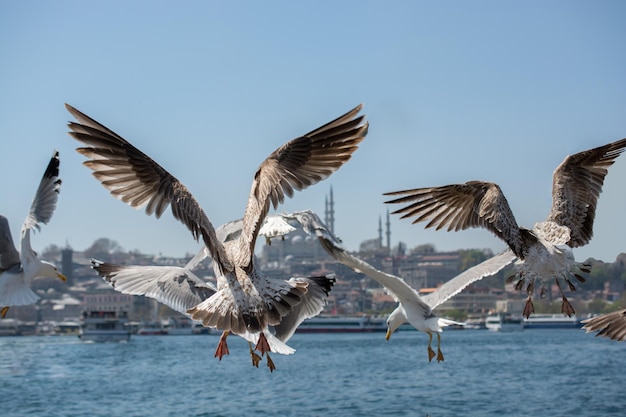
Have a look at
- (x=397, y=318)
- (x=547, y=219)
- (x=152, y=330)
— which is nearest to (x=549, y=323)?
(x=152, y=330)

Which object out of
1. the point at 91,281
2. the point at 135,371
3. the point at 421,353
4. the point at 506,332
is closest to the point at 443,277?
the point at 506,332

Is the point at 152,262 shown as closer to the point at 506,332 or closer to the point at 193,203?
the point at 506,332

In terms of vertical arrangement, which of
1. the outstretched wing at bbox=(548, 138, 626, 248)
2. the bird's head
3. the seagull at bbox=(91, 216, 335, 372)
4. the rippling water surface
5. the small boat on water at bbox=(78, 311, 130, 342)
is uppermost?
the small boat on water at bbox=(78, 311, 130, 342)

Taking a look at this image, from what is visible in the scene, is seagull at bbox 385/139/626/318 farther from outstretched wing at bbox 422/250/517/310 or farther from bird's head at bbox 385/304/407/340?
bird's head at bbox 385/304/407/340

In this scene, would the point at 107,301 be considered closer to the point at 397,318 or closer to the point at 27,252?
the point at 27,252

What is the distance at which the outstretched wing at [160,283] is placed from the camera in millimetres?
7828

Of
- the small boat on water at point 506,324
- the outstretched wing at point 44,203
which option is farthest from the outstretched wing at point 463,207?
the small boat on water at point 506,324

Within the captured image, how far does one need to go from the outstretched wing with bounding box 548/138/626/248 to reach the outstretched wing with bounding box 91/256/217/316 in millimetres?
2649

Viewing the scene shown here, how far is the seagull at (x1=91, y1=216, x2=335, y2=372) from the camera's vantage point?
7.27m

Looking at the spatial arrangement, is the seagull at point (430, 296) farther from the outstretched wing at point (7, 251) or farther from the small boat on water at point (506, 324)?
the small boat on water at point (506, 324)

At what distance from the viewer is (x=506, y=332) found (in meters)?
96.7

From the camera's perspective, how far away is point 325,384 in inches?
1499

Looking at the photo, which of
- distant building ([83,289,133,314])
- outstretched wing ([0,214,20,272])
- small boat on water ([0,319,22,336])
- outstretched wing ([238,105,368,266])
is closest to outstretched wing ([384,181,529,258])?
outstretched wing ([238,105,368,266])

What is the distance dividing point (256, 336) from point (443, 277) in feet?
414
